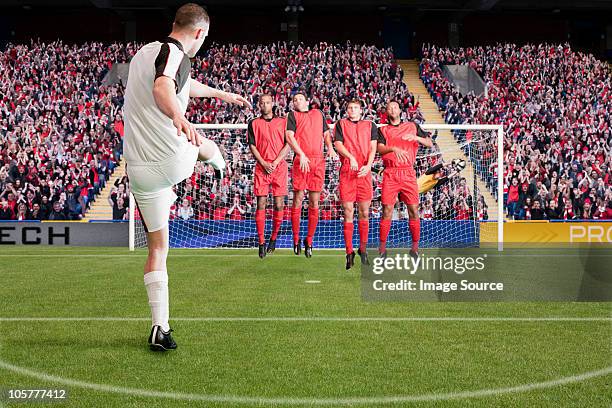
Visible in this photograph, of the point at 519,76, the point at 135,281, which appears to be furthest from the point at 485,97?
the point at 135,281

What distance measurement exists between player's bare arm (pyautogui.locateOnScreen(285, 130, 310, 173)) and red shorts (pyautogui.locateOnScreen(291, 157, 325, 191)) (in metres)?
0.29

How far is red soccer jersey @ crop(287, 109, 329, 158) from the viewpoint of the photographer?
11.7m

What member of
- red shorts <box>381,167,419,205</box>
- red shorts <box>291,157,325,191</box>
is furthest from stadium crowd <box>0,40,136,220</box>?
red shorts <box>381,167,419,205</box>

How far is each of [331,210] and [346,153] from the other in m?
7.74

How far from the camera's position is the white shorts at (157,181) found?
5109 millimetres

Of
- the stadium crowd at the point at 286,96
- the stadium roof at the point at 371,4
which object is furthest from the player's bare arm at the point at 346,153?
the stadium roof at the point at 371,4

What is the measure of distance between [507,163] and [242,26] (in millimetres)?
18124

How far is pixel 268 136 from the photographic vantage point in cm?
1258

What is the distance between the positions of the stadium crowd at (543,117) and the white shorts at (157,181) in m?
15.4

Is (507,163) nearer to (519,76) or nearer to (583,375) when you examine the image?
(519,76)

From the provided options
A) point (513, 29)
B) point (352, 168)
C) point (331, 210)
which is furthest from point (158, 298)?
point (513, 29)

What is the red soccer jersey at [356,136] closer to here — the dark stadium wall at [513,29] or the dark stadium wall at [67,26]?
the dark stadium wall at [513,29]

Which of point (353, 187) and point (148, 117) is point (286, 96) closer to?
point (353, 187)

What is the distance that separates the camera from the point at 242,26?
3644 cm
